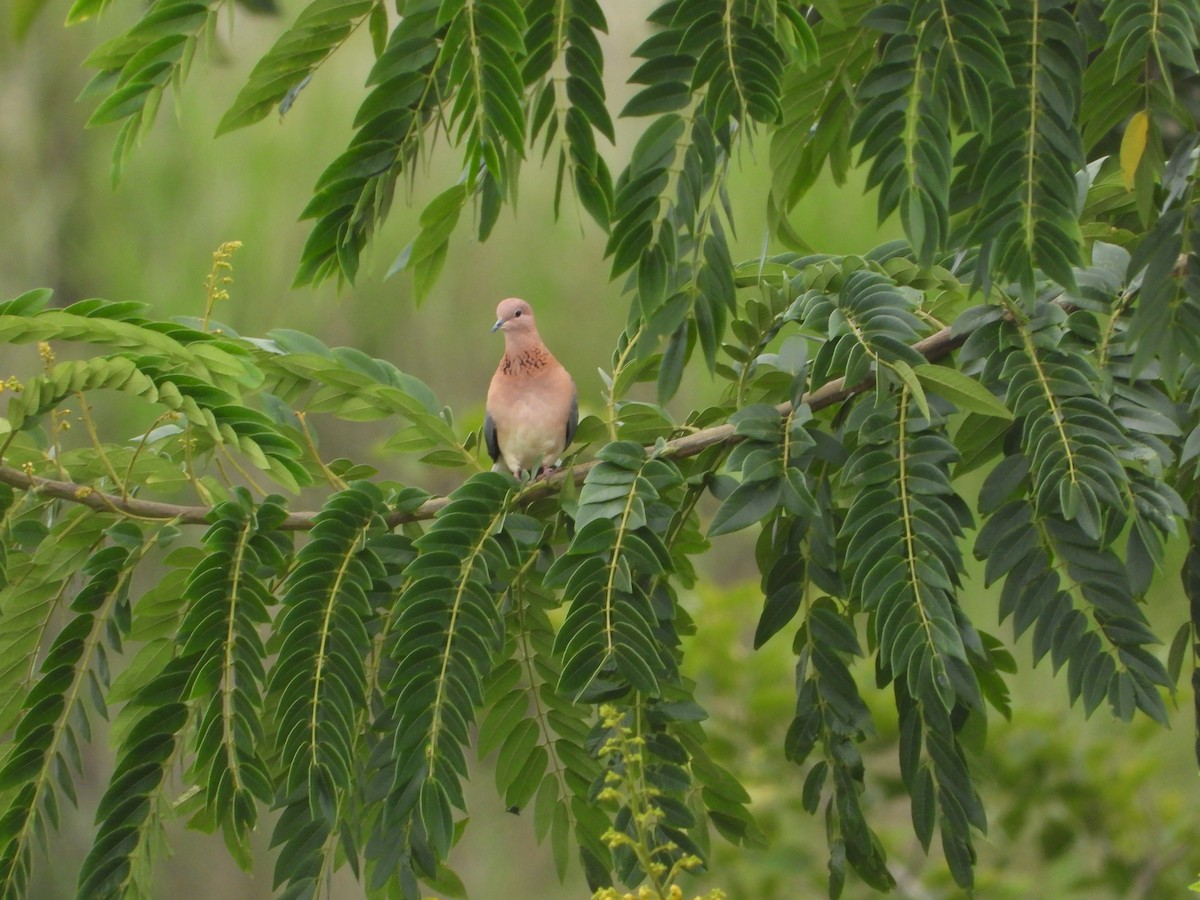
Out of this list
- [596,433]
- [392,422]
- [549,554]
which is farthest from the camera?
[392,422]

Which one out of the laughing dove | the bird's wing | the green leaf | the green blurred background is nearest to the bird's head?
the laughing dove

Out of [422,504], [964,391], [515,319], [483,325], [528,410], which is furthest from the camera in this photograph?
[483,325]

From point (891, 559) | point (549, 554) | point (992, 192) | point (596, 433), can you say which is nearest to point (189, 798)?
point (549, 554)

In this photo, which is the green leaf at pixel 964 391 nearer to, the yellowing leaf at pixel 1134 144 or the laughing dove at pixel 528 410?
the yellowing leaf at pixel 1134 144

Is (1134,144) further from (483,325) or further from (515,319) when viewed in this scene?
(483,325)

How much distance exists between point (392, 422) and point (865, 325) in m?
3.81

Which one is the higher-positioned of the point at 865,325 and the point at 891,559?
the point at 865,325

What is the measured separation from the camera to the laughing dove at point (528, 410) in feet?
5.49

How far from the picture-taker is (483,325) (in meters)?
4.96

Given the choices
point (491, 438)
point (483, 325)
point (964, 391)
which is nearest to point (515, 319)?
point (491, 438)

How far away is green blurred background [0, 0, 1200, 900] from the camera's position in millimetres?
2969

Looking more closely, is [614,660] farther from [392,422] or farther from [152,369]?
[392,422]

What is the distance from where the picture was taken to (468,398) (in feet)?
17.0

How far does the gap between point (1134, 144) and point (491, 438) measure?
3.27 feet
